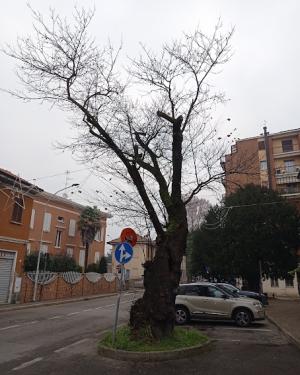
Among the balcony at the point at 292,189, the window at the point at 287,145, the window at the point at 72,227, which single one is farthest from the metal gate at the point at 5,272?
the window at the point at 287,145

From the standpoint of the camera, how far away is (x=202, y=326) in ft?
51.1

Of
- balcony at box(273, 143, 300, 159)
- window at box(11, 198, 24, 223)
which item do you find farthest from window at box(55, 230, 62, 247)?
balcony at box(273, 143, 300, 159)

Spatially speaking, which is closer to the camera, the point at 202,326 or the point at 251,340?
the point at 251,340

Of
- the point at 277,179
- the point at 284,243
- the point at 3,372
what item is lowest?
the point at 3,372

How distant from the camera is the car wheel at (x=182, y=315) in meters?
16.1

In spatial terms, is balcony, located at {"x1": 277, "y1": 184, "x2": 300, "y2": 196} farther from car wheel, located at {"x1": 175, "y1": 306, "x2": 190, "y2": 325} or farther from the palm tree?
car wheel, located at {"x1": 175, "y1": 306, "x2": 190, "y2": 325}

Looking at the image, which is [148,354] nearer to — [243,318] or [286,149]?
[243,318]

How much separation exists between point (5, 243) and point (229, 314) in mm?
15341

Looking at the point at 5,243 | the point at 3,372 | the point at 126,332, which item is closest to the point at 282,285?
the point at 5,243

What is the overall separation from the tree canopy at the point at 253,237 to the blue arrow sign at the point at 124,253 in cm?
2278

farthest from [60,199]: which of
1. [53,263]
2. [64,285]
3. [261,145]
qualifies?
[261,145]

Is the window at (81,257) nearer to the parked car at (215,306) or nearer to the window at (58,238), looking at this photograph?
the window at (58,238)

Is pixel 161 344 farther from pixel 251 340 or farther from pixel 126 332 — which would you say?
pixel 251 340

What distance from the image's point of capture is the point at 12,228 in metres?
25.8
